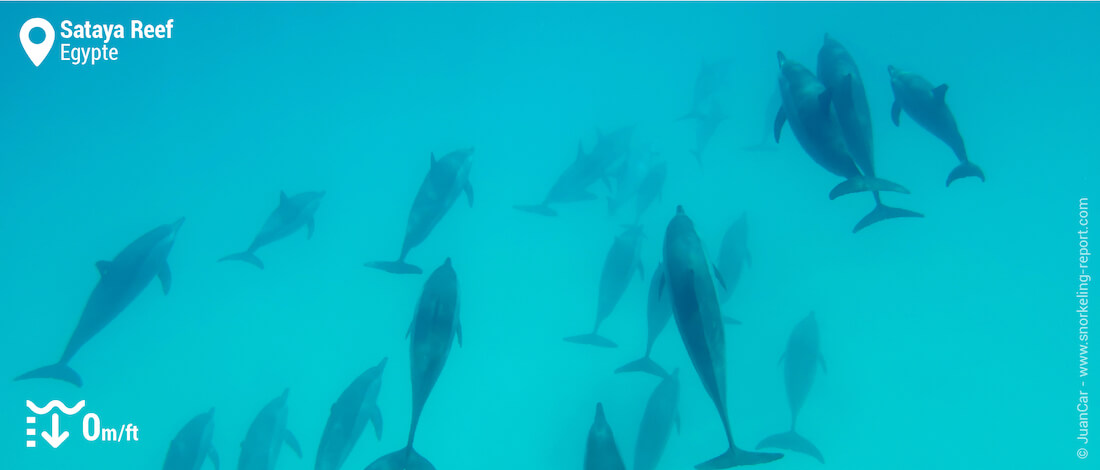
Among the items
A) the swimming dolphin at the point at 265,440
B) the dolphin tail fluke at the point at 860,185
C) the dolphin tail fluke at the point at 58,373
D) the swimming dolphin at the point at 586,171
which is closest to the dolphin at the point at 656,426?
the dolphin tail fluke at the point at 860,185

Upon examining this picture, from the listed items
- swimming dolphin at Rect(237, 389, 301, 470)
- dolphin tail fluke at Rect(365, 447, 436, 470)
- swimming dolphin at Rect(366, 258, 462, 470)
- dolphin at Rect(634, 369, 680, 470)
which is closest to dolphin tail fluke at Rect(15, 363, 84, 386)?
swimming dolphin at Rect(237, 389, 301, 470)

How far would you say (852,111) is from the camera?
4598 mm

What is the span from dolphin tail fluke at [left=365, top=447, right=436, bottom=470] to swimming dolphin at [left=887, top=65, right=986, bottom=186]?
5.12 metres

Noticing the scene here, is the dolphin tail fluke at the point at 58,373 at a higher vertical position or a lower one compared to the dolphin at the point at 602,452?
lower

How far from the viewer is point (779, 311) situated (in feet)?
46.2

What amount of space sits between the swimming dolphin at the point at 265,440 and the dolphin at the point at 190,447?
17.8 inches

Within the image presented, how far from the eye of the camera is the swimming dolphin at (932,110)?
5.55 meters

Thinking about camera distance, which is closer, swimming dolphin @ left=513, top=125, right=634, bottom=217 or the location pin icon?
swimming dolphin @ left=513, top=125, right=634, bottom=217

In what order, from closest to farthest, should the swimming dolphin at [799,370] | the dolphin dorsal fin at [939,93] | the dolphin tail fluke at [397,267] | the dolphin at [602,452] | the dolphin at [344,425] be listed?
the dolphin at [602,452]
the dolphin dorsal fin at [939,93]
the dolphin at [344,425]
the dolphin tail fluke at [397,267]
the swimming dolphin at [799,370]

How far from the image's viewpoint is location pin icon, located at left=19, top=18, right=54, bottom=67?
1083 centimetres

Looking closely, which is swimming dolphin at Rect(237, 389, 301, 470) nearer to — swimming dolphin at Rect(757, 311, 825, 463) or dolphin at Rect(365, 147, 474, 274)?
dolphin at Rect(365, 147, 474, 274)

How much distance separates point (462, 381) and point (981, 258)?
13.2 meters

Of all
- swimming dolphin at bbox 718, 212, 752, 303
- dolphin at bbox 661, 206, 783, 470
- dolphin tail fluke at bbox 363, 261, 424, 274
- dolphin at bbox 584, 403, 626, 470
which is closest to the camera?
dolphin at bbox 661, 206, 783, 470

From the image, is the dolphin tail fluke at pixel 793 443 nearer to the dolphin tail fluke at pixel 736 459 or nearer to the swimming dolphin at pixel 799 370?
the swimming dolphin at pixel 799 370
